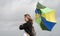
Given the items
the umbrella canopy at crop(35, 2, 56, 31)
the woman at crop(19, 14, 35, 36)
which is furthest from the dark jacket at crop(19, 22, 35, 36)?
the umbrella canopy at crop(35, 2, 56, 31)

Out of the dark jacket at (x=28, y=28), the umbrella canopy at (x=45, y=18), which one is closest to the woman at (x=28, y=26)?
the dark jacket at (x=28, y=28)

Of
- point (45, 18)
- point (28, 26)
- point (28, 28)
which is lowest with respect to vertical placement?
point (28, 28)

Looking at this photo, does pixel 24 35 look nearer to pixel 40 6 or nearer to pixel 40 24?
pixel 40 24

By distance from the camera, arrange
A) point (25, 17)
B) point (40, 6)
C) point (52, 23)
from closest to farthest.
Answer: point (25, 17), point (52, 23), point (40, 6)

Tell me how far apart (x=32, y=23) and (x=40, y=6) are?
8.57 ft

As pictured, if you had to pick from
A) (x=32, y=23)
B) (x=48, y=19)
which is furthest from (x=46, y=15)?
(x=32, y=23)

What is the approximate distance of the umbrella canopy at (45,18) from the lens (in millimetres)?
12077

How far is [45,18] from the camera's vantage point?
1215 centimetres

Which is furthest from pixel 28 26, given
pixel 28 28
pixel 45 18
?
pixel 45 18

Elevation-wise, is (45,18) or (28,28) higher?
(45,18)

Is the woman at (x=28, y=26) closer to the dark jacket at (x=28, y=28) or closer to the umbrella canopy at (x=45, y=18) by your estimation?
the dark jacket at (x=28, y=28)

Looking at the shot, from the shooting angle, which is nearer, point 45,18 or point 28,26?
point 28,26

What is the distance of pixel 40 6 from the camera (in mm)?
13023

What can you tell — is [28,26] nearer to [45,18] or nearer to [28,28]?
[28,28]
